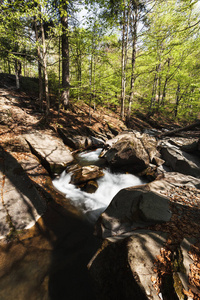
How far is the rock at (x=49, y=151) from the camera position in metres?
6.84

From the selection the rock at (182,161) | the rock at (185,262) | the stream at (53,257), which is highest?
the rock at (182,161)

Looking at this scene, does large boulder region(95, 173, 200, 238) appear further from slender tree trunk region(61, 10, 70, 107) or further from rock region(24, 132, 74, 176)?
slender tree trunk region(61, 10, 70, 107)

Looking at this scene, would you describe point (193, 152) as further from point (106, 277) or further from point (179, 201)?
point (106, 277)

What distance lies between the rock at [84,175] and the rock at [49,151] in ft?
3.90

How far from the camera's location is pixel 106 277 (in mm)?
2508

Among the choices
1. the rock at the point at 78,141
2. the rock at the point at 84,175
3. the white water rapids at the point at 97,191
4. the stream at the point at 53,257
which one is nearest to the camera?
the stream at the point at 53,257

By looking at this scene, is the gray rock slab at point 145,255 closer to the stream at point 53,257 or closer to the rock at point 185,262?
the rock at point 185,262

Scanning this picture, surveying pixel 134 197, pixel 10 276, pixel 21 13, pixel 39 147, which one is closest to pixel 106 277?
pixel 134 197

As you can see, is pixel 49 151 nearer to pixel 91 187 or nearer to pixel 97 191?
pixel 91 187

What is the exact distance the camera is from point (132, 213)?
3.72 m

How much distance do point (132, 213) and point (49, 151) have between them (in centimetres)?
564

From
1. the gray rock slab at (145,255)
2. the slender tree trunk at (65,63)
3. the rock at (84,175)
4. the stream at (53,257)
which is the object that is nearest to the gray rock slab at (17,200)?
the stream at (53,257)

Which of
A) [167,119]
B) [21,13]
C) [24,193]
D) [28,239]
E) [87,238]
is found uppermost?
[21,13]

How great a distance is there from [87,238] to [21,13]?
35.3 feet
